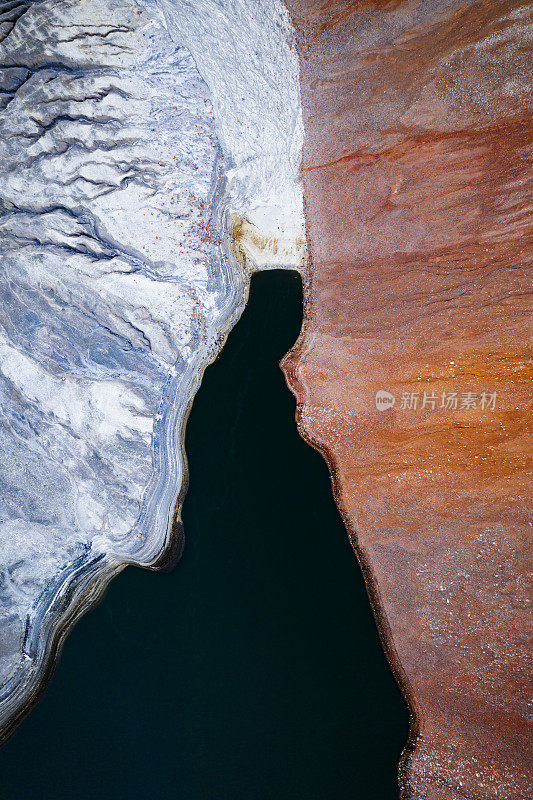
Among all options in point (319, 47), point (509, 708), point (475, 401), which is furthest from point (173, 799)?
point (319, 47)

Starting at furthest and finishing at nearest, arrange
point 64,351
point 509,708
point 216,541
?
point 216,541, point 64,351, point 509,708

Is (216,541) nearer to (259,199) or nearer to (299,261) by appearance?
(299,261)

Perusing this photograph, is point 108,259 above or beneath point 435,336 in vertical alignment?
above
